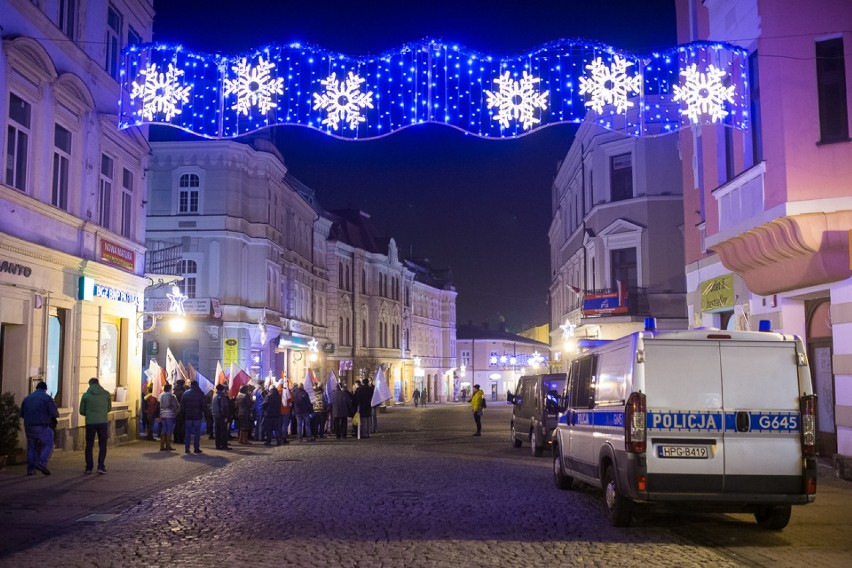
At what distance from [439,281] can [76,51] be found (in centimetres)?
8346

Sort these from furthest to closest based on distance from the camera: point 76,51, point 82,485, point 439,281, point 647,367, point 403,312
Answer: point 439,281 < point 403,312 < point 76,51 < point 82,485 < point 647,367

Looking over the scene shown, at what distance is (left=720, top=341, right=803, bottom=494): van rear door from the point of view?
10.0 metres

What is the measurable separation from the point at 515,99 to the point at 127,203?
13.2m

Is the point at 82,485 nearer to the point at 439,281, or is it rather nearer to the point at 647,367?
the point at 647,367

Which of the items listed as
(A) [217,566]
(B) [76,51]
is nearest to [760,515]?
(A) [217,566]

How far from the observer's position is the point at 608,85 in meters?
15.4

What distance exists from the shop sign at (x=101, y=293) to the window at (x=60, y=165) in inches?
70.1

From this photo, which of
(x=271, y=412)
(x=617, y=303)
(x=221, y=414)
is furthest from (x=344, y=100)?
(x=617, y=303)

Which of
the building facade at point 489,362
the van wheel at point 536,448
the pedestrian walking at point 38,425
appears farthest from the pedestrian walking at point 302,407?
the building facade at point 489,362

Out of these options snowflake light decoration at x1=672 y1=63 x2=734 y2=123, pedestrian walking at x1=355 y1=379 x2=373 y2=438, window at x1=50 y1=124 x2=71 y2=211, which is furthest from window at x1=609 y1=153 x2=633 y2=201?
window at x1=50 y1=124 x2=71 y2=211

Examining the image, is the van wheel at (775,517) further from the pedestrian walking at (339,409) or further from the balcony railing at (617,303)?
the balcony railing at (617,303)

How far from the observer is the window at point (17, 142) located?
17531 millimetres

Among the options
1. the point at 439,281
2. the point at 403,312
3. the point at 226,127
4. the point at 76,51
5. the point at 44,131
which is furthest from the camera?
the point at 439,281

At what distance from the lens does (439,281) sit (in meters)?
103
